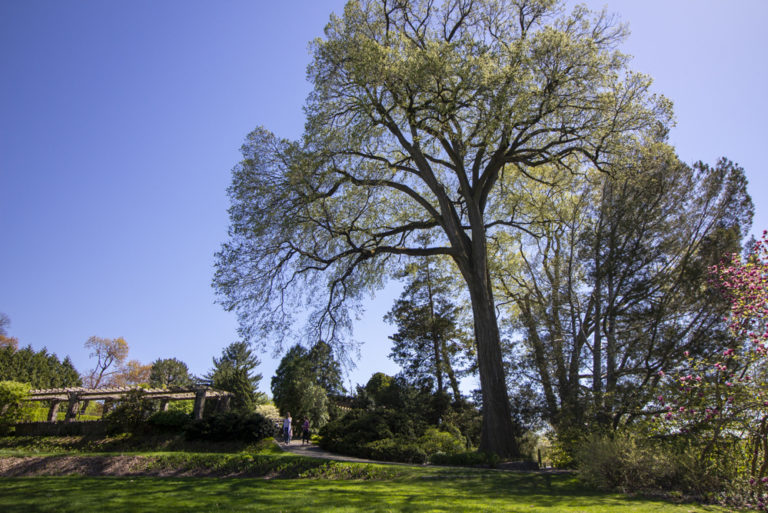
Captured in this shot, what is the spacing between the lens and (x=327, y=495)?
6.80 metres

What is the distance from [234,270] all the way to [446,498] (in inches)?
379

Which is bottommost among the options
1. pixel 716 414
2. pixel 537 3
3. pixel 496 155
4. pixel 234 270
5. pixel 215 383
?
pixel 716 414

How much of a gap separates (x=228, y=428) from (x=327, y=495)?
8874mm

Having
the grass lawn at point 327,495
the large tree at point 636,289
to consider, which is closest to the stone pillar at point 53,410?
the grass lawn at point 327,495

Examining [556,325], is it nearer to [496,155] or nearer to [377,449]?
[496,155]

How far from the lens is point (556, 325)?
581 inches

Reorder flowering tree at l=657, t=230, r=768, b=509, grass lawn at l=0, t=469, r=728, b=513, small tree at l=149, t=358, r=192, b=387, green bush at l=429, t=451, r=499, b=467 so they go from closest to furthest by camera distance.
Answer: grass lawn at l=0, t=469, r=728, b=513 → flowering tree at l=657, t=230, r=768, b=509 → green bush at l=429, t=451, r=499, b=467 → small tree at l=149, t=358, r=192, b=387

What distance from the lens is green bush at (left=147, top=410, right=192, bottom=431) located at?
15.3m

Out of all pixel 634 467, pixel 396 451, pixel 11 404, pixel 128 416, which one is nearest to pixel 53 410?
pixel 11 404

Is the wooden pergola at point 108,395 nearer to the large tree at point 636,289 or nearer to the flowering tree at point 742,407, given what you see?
the large tree at point 636,289

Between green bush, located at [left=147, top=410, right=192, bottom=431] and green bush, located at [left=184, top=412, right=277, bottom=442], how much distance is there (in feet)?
2.43

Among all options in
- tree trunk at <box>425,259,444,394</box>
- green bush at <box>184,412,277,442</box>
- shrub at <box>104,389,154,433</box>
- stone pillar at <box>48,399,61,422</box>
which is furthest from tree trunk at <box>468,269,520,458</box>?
stone pillar at <box>48,399,61,422</box>

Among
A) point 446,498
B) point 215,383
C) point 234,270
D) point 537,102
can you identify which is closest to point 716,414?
point 446,498

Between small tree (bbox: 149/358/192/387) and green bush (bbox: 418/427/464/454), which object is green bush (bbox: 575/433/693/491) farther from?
small tree (bbox: 149/358/192/387)
